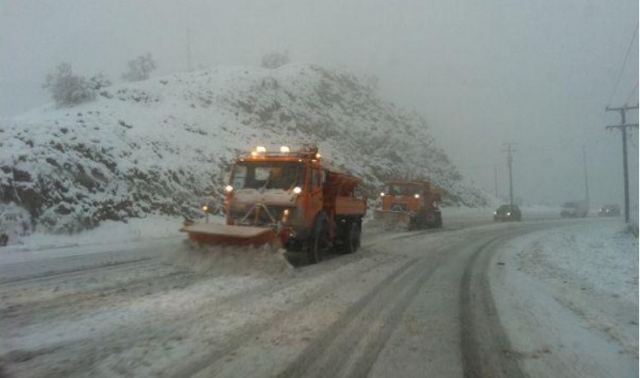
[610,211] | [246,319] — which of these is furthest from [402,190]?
[610,211]

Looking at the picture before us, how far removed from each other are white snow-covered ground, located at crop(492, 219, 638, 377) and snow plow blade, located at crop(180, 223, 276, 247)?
4606 millimetres

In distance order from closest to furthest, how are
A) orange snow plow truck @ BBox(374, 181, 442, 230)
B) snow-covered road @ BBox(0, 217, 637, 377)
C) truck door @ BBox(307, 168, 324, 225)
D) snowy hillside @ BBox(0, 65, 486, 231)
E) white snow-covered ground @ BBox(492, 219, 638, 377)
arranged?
snow-covered road @ BBox(0, 217, 637, 377) → white snow-covered ground @ BBox(492, 219, 638, 377) → truck door @ BBox(307, 168, 324, 225) → snowy hillside @ BBox(0, 65, 486, 231) → orange snow plow truck @ BBox(374, 181, 442, 230)

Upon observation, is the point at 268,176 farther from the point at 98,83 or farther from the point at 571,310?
the point at 98,83

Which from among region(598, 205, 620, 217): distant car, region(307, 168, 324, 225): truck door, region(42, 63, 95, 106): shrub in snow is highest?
region(42, 63, 95, 106): shrub in snow

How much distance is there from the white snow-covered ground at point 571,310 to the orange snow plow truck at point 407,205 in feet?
43.2

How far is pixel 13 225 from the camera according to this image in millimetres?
21125

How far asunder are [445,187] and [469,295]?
219 feet

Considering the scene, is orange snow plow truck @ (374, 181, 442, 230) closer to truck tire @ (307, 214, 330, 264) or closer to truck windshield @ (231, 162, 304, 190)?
truck tire @ (307, 214, 330, 264)

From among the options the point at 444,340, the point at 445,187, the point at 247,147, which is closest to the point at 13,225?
the point at 444,340

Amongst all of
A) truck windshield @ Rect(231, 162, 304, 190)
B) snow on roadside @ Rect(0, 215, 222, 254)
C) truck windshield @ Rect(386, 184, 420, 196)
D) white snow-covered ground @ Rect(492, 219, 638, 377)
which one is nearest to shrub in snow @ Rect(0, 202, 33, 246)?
snow on roadside @ Rect(0, 215, 222, 254)

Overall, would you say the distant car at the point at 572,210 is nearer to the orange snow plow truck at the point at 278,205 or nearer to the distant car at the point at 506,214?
the distant car at the point at 506,214

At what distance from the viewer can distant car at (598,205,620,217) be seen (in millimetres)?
70812

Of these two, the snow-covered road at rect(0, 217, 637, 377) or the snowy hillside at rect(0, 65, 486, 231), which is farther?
the snowy hillside at rect(0, 65, 486, 231)

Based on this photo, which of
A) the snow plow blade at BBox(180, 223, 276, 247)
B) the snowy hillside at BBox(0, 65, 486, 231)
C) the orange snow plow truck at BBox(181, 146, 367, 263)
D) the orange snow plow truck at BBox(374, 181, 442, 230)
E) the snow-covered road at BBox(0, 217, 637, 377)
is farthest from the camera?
the orange snow plow truck at BBox(374, 181, 442, 230)
